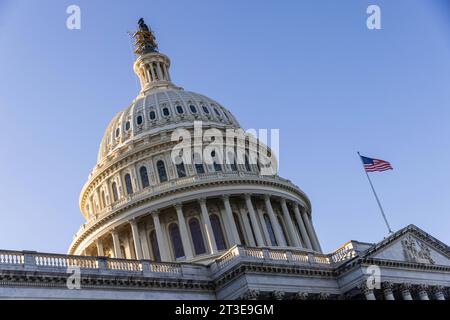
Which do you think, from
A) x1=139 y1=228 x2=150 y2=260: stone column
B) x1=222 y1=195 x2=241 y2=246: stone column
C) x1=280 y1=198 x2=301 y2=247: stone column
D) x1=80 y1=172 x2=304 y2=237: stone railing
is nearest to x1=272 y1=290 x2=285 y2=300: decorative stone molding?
x1=222 y1=195 x2=241 y2=246: stone column

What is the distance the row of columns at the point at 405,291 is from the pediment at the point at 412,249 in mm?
2114

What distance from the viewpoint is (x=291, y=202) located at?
65.2 metres

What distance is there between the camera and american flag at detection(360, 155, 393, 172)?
5119 cm

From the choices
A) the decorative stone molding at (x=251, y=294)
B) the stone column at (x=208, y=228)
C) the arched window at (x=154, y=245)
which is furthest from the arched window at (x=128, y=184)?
the decorative stone molding at (x=251, y=294)

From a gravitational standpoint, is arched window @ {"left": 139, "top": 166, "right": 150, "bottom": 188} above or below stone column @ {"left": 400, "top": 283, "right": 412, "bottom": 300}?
above

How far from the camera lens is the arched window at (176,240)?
184ft

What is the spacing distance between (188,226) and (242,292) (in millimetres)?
20943

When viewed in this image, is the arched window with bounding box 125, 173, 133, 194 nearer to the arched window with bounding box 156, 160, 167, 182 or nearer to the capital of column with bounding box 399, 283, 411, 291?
the arched window with bounding box 156, 160, 167, 182

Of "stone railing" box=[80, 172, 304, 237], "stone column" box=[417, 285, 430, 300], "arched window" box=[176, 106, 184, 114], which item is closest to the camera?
"stone column" box=[417, 285, 430, 300]

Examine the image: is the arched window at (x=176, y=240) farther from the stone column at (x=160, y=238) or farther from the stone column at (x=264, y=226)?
the stone column at (x=264, y=226)

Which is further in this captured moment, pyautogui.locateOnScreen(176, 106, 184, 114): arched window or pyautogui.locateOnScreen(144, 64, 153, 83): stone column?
pyautogui.locateOnScreen(144, 64, 153, 83): stone column

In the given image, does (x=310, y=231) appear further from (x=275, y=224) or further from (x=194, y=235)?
(x=194, y=235)

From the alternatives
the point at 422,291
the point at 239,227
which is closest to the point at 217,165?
the point at 239,227

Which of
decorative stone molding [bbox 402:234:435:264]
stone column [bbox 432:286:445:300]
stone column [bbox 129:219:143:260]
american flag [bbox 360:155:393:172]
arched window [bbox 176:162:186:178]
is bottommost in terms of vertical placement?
stone column [bbox 432:286:445:300]
